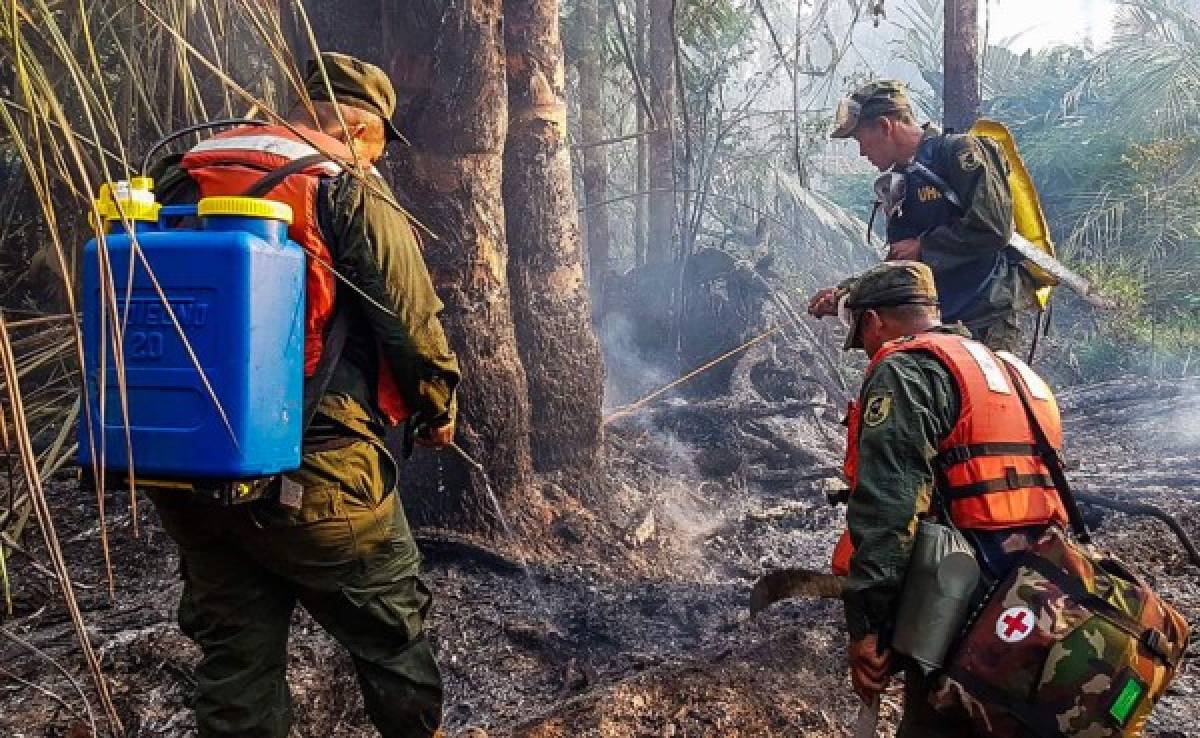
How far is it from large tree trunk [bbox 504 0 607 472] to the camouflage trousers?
2.57 meters

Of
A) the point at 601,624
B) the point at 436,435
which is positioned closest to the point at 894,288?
the point at 436,435

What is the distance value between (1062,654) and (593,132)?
1190 cm

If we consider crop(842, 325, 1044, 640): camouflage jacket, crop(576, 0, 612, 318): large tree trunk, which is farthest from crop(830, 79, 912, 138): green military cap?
crop(576, 0, 612, 318): large tree trunk

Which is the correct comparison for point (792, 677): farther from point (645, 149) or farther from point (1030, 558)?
point (645, 149)

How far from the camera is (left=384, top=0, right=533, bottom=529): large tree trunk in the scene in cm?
443

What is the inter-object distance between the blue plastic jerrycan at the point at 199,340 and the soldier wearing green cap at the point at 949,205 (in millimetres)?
3266

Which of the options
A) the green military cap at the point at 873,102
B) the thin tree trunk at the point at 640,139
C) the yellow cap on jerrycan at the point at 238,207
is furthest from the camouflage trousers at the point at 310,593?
the thin tree trunk at the point at 640,139

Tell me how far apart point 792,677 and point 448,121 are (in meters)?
3.00

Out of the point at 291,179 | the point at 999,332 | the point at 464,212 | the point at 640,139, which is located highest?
the point at 640,139

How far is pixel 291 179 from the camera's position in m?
2.34

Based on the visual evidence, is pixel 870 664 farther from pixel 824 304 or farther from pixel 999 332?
pixel 999 332

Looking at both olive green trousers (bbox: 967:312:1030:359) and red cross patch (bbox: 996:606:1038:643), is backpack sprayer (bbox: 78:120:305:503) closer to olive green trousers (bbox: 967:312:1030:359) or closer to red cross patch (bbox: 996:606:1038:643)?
red cross patch (bbox: 996:606:1038:643)

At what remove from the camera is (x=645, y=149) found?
50.3 feet

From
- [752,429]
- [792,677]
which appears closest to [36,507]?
[792,677]
